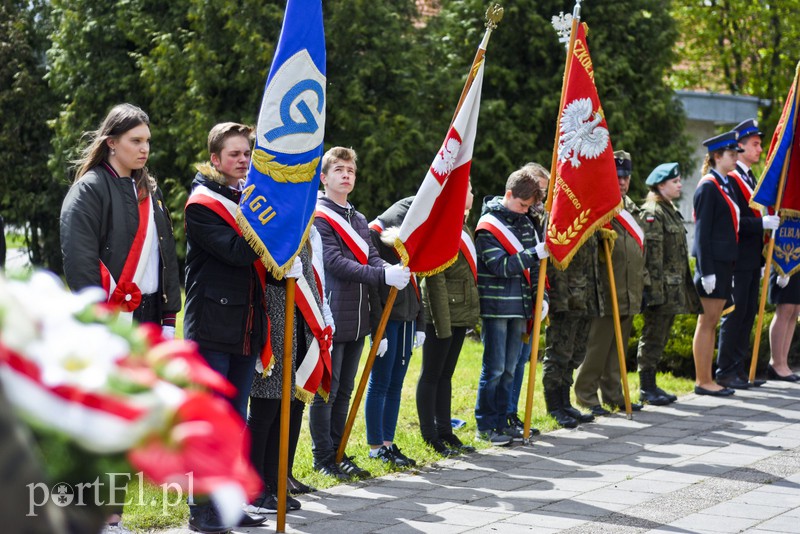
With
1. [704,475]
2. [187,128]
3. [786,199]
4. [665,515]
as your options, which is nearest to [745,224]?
[786,199]

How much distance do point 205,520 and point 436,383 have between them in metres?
2.74

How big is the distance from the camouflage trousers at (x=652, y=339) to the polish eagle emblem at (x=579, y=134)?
226 centimetres

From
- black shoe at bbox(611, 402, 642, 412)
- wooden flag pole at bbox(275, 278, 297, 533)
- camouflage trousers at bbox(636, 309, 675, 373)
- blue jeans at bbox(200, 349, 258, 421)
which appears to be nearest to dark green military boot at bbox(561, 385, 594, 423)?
black shoe at bbox(611, 402, 642, 412)

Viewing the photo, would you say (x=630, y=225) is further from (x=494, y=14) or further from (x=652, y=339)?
(x=494, y=14)

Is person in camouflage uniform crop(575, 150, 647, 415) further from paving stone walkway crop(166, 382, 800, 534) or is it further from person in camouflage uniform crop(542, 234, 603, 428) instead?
paving stone walkway crop(166, 382, 800, 534)

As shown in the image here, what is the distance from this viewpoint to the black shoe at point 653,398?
32.6 ft

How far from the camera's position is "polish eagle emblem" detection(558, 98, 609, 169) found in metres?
8.48

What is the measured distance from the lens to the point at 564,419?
888 centimetres

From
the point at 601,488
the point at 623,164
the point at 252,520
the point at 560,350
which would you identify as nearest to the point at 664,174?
the point at 623,164

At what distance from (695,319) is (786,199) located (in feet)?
5.18

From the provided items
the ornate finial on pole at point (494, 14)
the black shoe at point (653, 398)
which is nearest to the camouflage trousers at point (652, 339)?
the black shoe at point (653, 398)

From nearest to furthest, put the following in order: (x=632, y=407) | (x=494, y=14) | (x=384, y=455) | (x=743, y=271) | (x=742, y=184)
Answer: (x=384, y=455), (x=494, y=14), (x=632, y=407), (x=742, y=184), (x=743, y=271)

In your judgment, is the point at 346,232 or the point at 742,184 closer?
the point at 346,232

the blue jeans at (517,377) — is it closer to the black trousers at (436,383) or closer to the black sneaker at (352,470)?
the black trousers at (436,383)
